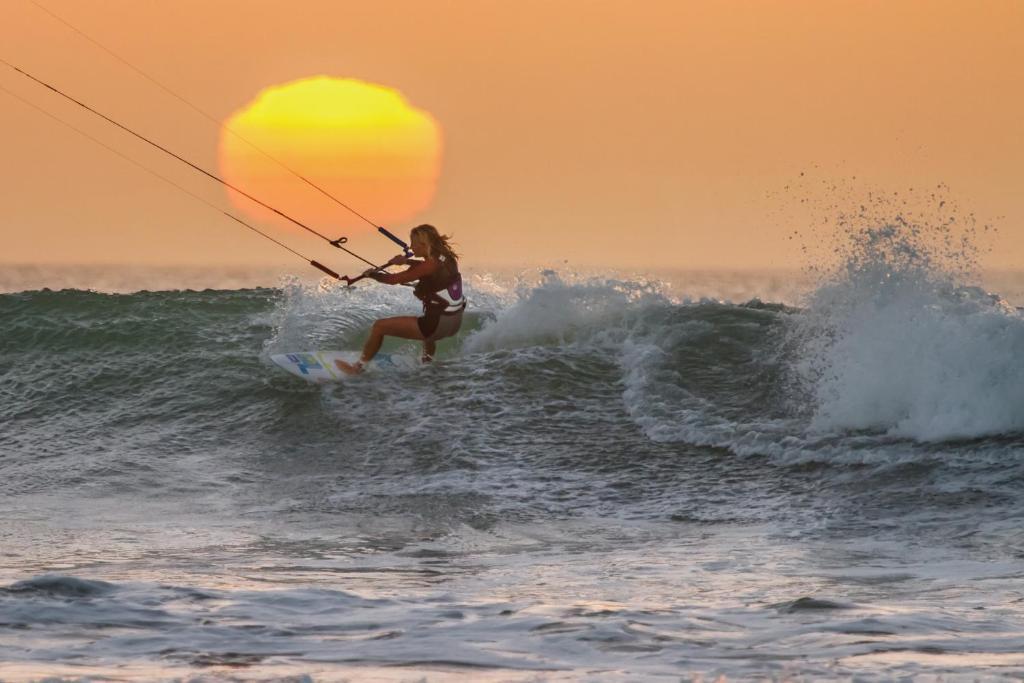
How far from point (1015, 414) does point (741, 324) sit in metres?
4.36

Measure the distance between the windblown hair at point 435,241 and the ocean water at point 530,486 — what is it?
1.22 m

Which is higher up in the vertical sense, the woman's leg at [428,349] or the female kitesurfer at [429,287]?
the female kitesurfer at [429,287]

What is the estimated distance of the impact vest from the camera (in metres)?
12.5

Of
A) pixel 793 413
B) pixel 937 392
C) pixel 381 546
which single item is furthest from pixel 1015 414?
pixel 381 546

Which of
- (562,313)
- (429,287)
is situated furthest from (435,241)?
(562,313)

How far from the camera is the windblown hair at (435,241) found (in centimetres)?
1243

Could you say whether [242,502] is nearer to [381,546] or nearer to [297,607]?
[381,546]

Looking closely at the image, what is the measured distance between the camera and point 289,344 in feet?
47.7

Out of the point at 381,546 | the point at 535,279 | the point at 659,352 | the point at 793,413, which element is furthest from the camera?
the point at 535,279

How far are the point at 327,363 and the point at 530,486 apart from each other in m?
4.46

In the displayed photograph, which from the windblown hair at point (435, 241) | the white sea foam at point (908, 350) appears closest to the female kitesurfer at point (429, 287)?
the windblown hair at point (435, 241)

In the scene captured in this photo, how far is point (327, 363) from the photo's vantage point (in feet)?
44.1

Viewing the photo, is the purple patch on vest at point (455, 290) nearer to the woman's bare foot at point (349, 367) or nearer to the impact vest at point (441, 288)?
the impact vest at point (441, 288)

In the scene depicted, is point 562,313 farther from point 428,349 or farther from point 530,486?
point 530,486
